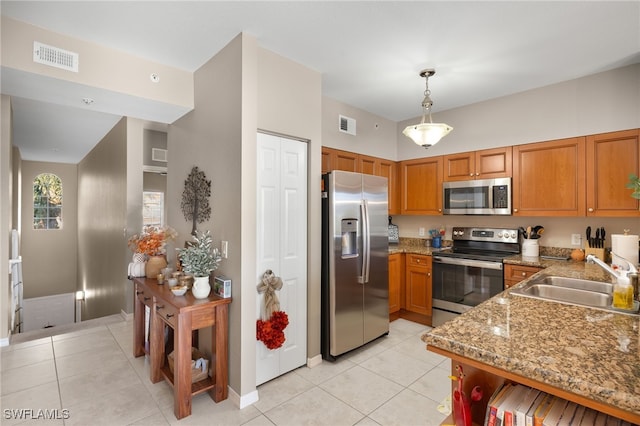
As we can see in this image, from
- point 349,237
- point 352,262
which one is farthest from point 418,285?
point 349,237

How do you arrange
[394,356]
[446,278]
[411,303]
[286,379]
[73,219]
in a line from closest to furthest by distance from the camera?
[286,379], [394,356], [446,278], [411,303], [73,219]

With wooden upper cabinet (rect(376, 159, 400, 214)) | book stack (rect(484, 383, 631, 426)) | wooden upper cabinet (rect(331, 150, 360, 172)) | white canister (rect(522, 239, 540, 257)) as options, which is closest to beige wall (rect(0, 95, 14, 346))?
wooden upper cabinet (rect(331, 150, 360, 172))

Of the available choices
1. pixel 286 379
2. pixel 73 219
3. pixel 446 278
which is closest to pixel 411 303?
pixel 446 278

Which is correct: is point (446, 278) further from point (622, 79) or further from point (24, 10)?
point (24, 10)

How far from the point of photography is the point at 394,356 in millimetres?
3107

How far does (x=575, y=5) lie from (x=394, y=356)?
3136 mm

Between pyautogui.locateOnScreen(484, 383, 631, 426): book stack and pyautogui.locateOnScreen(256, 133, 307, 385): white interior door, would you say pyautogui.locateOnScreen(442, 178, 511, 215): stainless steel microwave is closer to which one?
pyautogui.locateOnScreen(256, 133, 307, 385): white interior door

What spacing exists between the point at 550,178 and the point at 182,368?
3.87 m

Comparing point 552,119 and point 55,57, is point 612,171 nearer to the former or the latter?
point 552,119

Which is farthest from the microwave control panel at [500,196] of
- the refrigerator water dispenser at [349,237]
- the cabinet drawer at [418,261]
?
the refrigerator water dispenser at [349,237]

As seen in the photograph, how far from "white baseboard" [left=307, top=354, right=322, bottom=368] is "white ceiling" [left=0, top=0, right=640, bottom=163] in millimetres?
2728

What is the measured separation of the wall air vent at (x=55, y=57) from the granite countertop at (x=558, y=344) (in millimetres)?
3037

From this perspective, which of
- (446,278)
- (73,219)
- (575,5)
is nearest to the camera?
(575,5)

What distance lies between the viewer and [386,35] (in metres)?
2.38
